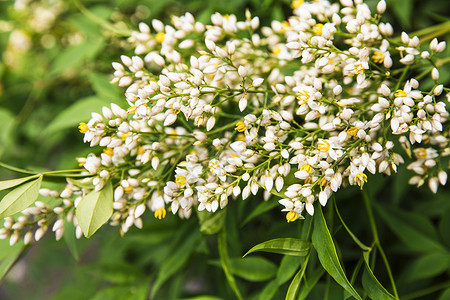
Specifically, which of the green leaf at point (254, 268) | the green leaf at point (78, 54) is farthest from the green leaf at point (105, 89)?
the green leaf at point (254, 268)

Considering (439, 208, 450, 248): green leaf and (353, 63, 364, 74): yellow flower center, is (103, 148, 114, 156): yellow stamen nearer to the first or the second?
(353, 63, 364, 74): yellow flower center

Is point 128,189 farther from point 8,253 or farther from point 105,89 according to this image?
point 105,89

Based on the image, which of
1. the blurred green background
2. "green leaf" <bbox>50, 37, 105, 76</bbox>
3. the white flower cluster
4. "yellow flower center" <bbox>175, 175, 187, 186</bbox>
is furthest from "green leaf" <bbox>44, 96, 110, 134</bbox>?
"yellow flower center" <bbox>175, 175, 187, 186</bbox>

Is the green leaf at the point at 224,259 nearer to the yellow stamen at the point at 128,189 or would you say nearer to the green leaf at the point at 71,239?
the yellow stamen at the point at 128,189

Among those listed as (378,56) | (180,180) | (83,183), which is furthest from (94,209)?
(378,56)

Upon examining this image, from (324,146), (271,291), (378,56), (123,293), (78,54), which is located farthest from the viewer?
(78,54)

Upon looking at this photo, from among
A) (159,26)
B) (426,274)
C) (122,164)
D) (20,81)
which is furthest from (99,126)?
(20,81)

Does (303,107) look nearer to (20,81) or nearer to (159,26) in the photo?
(159,26)

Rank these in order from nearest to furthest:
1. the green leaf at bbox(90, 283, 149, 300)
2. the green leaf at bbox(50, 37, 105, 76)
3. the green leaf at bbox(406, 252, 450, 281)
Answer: the green leaf at bbox(406, 252, 450, 281) → the green leaf at bbox(90, 283, 149, 300) → the green leaf at bbox(50, 37, 105, 76)
